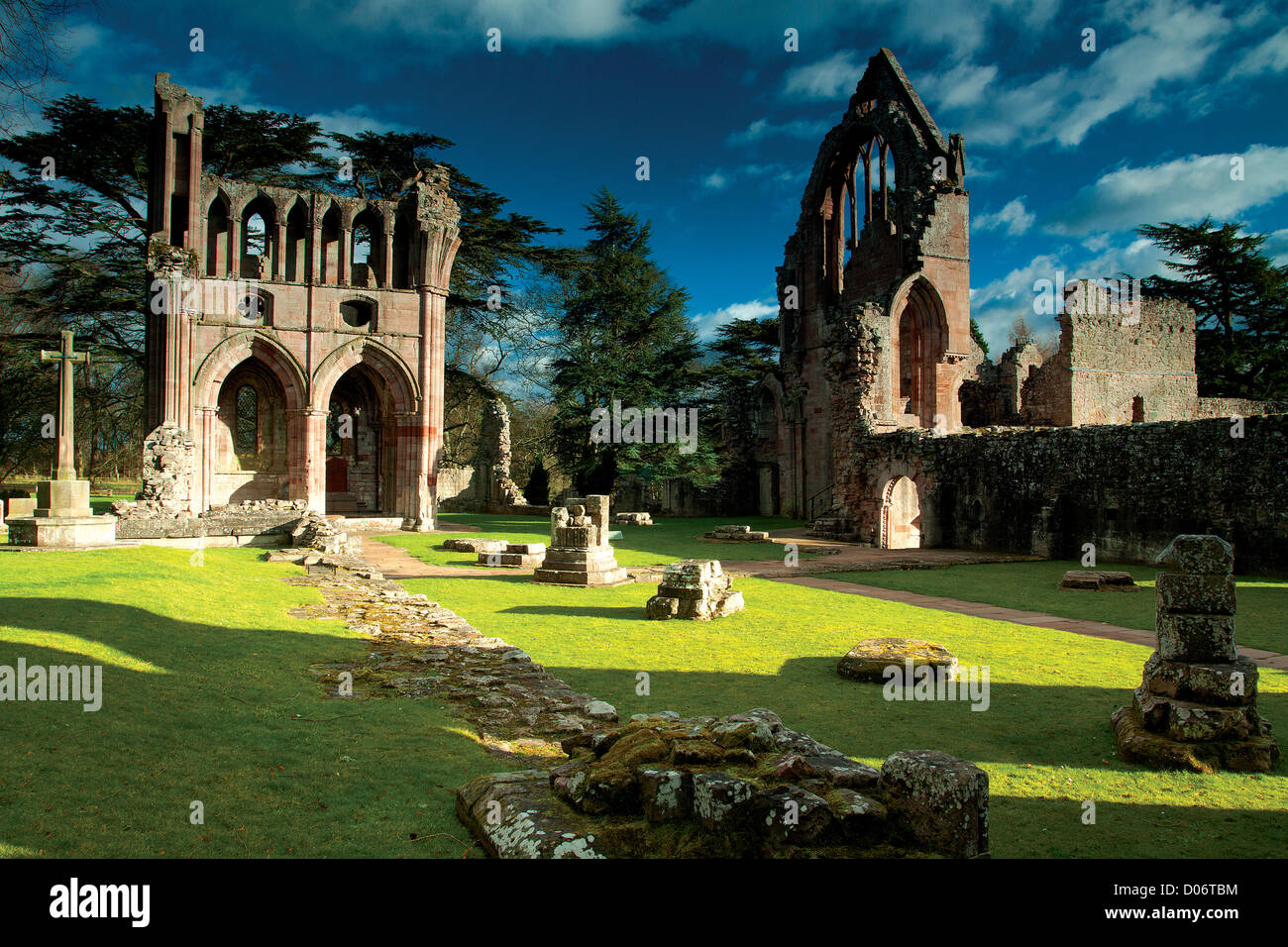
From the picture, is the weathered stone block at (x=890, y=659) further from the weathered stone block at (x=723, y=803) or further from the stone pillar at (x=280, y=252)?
the stone pillar at (x=280, y=252)

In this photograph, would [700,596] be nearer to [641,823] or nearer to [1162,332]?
[641,823]

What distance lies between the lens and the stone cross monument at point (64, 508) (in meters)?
14.0

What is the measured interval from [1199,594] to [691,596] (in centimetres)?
570

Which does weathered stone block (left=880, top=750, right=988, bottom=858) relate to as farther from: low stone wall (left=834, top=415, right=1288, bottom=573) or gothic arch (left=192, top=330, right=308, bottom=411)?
gothic arch (left=192, top=330, right=308, bottom=411)

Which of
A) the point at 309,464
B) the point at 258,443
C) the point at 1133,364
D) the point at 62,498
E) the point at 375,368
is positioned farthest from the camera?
the point at 1133,364

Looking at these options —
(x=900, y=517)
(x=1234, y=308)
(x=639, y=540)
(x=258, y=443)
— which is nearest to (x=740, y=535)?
(x=639, y=540)

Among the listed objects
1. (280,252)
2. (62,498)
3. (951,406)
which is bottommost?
(62,498)

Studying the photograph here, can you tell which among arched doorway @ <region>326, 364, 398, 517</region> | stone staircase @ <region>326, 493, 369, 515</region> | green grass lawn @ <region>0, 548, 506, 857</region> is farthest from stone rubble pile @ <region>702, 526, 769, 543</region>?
stone staircase @ <region>326, 493, 369, 515</region>

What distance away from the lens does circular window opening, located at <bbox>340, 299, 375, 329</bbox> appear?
95.9 feet

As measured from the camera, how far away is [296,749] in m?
4.67

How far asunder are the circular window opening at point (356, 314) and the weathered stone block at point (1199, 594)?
91.7 feet

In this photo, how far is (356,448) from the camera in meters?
32.6

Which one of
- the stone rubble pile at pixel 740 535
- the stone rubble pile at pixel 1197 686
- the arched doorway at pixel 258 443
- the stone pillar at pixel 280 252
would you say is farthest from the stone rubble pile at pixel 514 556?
the stone pillar at pixel 280 252

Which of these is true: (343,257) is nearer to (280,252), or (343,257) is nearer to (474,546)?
(280,252)
